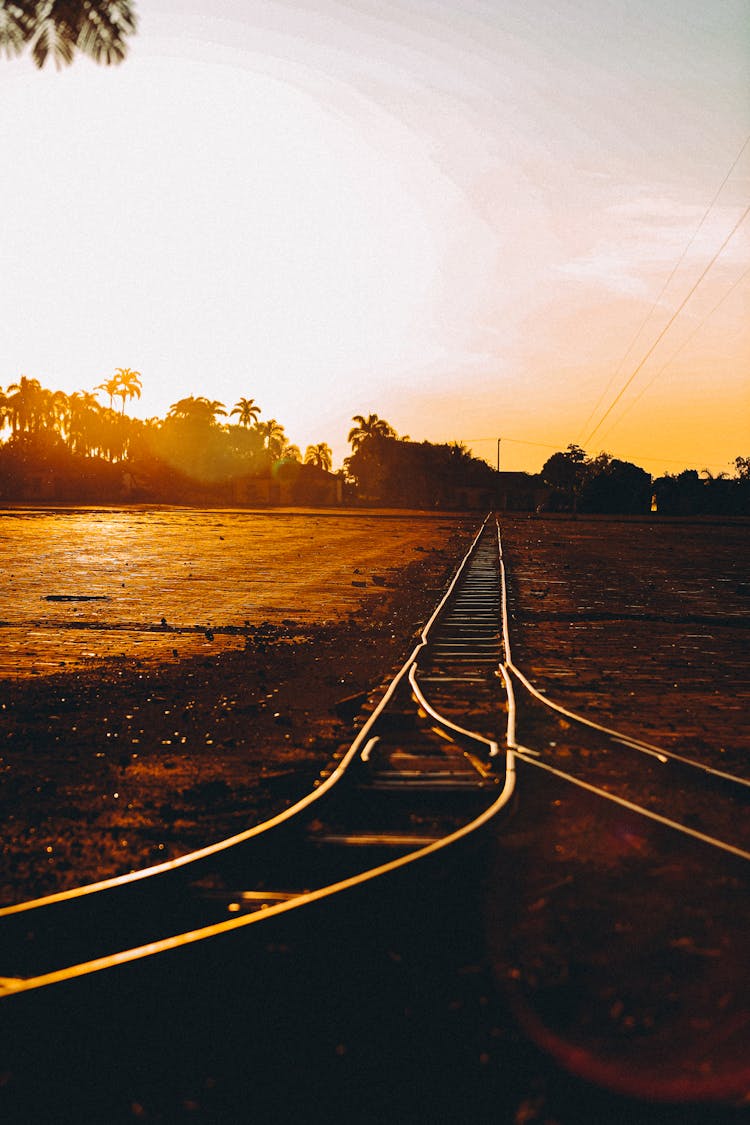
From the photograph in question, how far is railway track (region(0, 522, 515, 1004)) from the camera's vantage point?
389 centimetres

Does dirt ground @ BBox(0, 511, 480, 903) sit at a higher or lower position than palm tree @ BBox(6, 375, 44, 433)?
lower

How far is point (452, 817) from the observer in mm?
5562

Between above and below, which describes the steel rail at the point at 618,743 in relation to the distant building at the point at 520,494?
below

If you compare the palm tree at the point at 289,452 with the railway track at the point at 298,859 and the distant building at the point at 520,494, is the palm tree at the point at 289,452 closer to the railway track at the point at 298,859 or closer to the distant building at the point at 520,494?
the distant building at the point at 520,494

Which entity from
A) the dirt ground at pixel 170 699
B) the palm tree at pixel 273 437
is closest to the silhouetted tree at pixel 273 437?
the palm tree at pixel 273 437

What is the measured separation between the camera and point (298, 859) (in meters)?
4.87

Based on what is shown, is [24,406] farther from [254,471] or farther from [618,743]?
[618,743]

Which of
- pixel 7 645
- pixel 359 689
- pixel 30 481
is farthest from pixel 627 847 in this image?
pixel 30 481

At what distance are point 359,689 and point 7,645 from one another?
17.5ft

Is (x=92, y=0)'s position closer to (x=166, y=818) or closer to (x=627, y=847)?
(x=166, y=818)

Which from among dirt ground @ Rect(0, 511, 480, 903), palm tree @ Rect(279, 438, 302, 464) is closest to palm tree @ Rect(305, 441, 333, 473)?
palm tree @ Rect(279, 438, 302, 464)

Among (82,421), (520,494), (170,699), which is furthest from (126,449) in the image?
(170,699)

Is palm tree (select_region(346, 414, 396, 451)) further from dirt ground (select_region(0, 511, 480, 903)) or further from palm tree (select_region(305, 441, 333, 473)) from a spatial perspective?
dirt ground (select_region(0, 511, 480, 903))

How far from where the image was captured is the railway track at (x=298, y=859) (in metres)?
3.89
